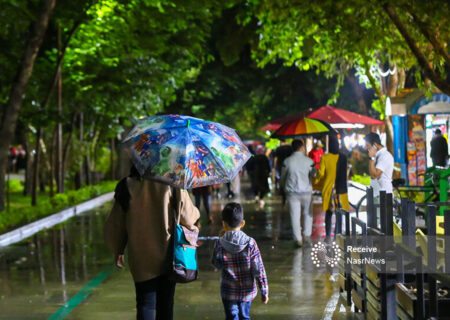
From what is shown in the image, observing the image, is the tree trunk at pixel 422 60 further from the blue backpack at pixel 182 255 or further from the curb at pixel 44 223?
the blue backpack at pixel 182 255

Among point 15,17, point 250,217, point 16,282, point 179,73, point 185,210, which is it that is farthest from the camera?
point 179,73

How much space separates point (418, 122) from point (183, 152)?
56.2 feet

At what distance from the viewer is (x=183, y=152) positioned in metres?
6.18

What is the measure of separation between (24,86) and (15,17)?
5.14 ft

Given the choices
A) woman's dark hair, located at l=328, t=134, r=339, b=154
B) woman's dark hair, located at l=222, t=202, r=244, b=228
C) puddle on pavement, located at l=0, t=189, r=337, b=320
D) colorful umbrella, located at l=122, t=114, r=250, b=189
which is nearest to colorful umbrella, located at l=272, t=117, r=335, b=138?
woman's dark hair, located at l=328, t=134, r=339, b=154

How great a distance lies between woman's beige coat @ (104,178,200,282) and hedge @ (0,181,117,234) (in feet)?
33.3

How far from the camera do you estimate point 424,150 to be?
70.5ft

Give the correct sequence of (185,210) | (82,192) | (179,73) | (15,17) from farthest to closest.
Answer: (179,73) → (82,192) → (15,17) → (185,210)

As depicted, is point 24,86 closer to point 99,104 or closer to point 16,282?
point 16,282

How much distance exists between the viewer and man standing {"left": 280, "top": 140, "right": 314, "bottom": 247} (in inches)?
516

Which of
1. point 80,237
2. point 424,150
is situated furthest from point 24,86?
point 424,150

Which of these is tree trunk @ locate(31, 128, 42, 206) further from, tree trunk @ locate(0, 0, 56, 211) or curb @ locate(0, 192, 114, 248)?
tree trunk @ locate(0, 0, 56, 211)

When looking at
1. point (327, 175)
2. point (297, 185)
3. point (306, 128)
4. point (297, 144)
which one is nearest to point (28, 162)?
point (306, 128)

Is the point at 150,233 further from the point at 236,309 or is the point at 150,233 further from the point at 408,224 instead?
the point at 408,224
